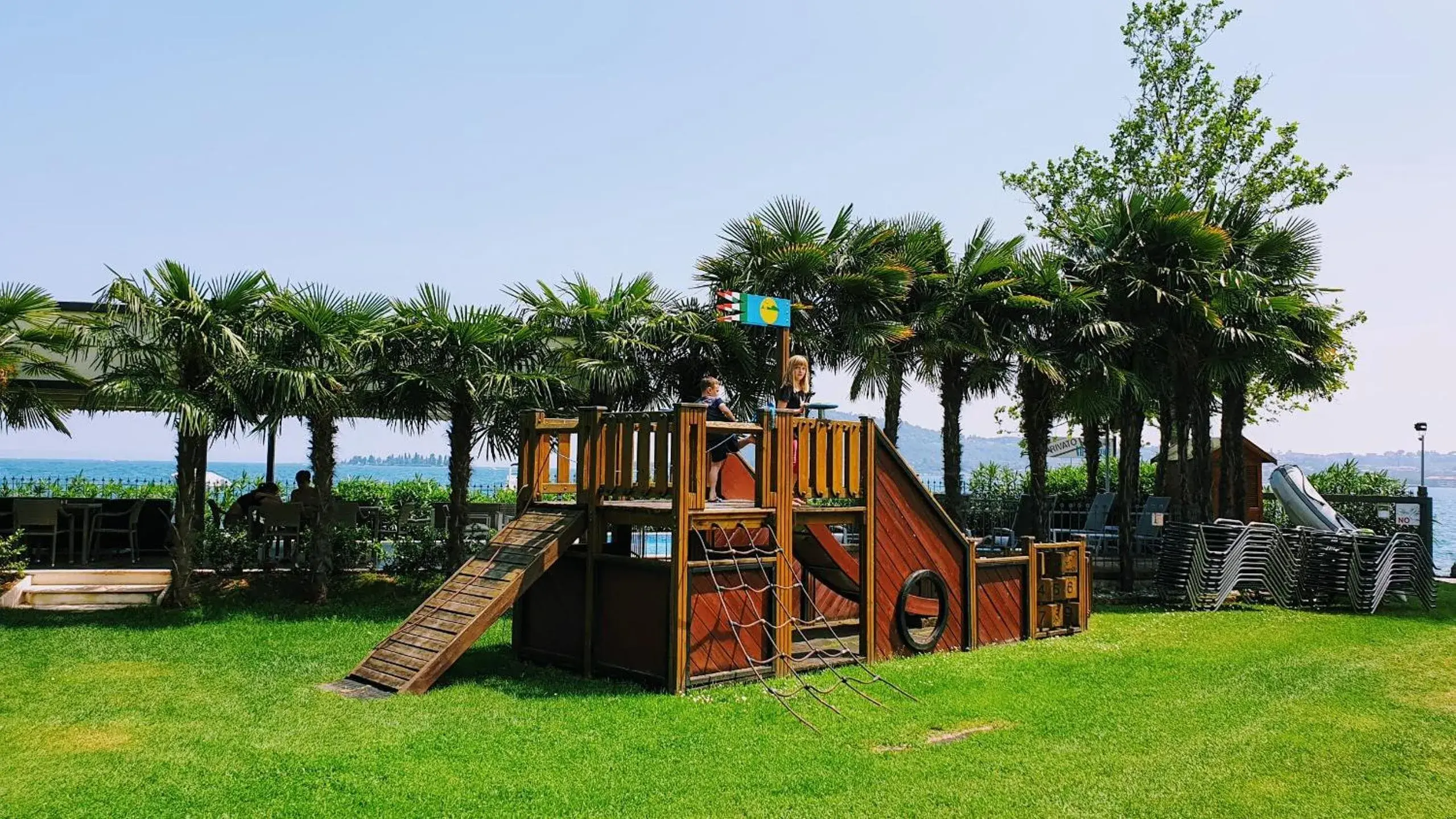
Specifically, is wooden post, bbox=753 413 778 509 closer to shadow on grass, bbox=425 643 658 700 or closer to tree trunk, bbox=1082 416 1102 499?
shadow on grass, bbox=425 643 658 700

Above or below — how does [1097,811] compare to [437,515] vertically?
below

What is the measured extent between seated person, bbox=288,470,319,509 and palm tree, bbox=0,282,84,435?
9.14ft

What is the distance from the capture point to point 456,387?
12.8m

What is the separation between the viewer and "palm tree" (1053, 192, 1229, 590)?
623 inches

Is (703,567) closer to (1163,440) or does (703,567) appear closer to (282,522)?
(282,522)

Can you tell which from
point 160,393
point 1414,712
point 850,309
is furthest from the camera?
point 850,309

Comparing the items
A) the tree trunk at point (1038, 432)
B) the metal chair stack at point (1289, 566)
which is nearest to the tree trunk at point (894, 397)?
the tree trunk at point (1038, 432)

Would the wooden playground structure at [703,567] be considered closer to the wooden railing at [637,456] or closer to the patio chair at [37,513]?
the wooden railing at [637,456]

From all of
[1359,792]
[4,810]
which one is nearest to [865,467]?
[1359,792]

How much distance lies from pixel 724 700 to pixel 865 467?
2.85m

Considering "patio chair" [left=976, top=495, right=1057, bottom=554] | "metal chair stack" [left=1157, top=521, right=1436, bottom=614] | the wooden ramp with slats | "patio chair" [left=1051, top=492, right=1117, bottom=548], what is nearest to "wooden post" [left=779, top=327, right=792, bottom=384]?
the wooden ramp with slats

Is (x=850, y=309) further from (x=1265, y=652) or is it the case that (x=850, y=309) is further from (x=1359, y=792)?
(x=1359, y=792)

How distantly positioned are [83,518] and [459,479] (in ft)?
19.1

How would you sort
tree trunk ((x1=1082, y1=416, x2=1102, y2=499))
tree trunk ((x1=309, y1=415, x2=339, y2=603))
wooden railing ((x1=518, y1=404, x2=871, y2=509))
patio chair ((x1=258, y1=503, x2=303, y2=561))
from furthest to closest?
tree trunk ((x1=1082, y1=416, x2=1102, y2=499)), patio chair ((x1=258, y1=503, x2=303, y2=561)), tree trunk ((x1=309, y1=415, x2=339, y2=603)), wooden railing ((x1=518, y1=404, x2=871, y2=509))
